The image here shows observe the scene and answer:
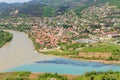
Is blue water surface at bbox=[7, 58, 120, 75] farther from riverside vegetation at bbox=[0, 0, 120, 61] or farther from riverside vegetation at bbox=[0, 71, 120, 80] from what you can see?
riverside vegetation at bbox=[0, 71, 120, 80]

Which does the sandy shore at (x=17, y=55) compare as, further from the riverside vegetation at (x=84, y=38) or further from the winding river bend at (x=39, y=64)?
the riverside vegetation at (x=84, y=38)

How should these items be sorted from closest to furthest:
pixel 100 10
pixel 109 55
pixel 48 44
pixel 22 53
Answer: pixel 109 55 → pixel 22 53 → pixel 48 44 → pixel 100 10

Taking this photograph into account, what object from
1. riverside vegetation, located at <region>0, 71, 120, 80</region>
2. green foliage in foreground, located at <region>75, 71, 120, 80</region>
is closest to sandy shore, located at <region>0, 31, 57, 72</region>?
riverside vegetation, located at <region>0, 71, 120, 80</region>

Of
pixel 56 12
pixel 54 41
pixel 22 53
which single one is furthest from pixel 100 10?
pixel 22 53

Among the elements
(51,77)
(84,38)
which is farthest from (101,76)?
(84,38)

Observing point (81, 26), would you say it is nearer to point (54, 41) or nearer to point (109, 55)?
point (54, 41)

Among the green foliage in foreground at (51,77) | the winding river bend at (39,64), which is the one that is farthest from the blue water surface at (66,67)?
the green foliage in foreground at (51,77)
